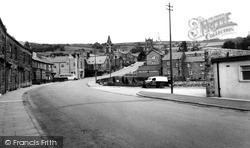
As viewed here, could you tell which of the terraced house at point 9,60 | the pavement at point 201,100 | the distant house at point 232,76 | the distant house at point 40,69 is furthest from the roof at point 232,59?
the distant house at point 40,69

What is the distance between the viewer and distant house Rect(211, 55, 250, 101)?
13804mm

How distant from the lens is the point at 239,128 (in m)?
6.38

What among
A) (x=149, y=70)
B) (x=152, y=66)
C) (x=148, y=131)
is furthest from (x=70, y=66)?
(x=148, y=131)

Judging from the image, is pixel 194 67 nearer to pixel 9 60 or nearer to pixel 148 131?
pixel 9 60

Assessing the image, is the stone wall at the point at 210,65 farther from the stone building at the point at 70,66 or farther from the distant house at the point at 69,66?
the distant house at the point at 69,66

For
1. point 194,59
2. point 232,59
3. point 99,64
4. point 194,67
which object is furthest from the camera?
point 99,64

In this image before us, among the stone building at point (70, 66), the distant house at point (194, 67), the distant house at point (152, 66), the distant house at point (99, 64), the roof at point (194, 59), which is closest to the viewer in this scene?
the distant house at point (194, 67)

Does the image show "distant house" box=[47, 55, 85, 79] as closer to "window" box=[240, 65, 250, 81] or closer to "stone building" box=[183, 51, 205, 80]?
"stone building" box=[183, 51, 205, 80]

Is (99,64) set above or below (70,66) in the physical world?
above

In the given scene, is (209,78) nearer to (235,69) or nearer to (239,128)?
(235,69)

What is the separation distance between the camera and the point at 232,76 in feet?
47.7

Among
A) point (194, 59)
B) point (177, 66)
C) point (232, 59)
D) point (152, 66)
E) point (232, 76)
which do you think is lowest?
point (232, 76)

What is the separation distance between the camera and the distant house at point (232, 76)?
13804mm

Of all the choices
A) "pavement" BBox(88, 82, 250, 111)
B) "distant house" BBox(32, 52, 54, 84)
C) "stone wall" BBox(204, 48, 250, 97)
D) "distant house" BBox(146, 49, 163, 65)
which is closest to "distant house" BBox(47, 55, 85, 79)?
"distant house" BBox(32, 52, 54, 84)
